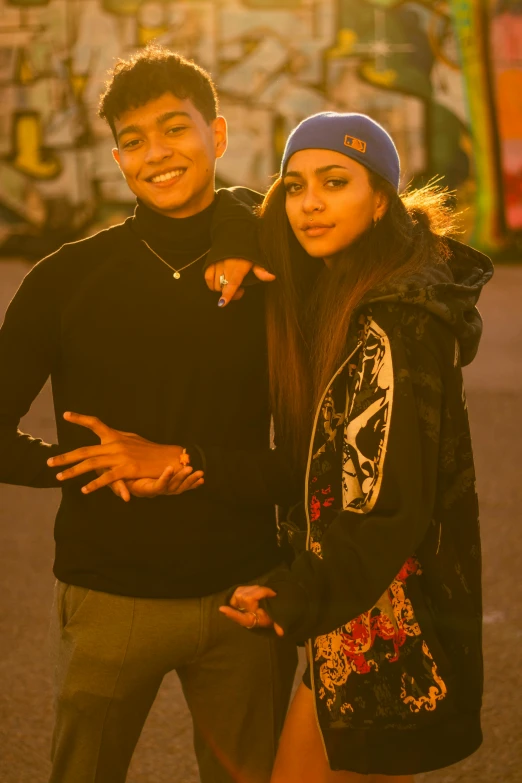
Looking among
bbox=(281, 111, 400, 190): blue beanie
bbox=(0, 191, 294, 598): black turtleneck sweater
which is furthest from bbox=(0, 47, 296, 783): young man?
bbox=(281, 111, 400, 190): blue beanie

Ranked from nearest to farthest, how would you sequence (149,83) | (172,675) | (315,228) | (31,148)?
(315,228)
(149,83)
(172,675)
(31,148)

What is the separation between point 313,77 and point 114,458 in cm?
1538

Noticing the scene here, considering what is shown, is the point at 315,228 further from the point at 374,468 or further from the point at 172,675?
the point at 172,675

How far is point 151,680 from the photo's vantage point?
8.91 ft

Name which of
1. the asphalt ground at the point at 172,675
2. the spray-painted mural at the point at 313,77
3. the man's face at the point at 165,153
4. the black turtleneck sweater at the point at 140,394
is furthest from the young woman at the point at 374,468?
the spray-painted mural at the point at 313,77

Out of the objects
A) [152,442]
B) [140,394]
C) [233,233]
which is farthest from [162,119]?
[152,442]

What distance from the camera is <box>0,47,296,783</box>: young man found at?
266cm

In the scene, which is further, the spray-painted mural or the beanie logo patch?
the spray-painted mural

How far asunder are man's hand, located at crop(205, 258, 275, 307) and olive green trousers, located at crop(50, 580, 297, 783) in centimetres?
74

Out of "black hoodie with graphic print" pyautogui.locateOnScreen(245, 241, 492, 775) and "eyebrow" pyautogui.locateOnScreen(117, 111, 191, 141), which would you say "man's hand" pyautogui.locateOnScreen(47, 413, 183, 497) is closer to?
"black hoodie with graphic print" pyautogui.locateOnScreen(245, 241, 492, 775)

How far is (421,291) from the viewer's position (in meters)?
2.36

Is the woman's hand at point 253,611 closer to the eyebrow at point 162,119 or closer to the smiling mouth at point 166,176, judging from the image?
the smiling mouth at point 166,176

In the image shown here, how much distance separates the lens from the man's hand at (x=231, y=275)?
107 inches

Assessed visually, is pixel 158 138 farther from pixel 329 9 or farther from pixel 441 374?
pixel 329 9
